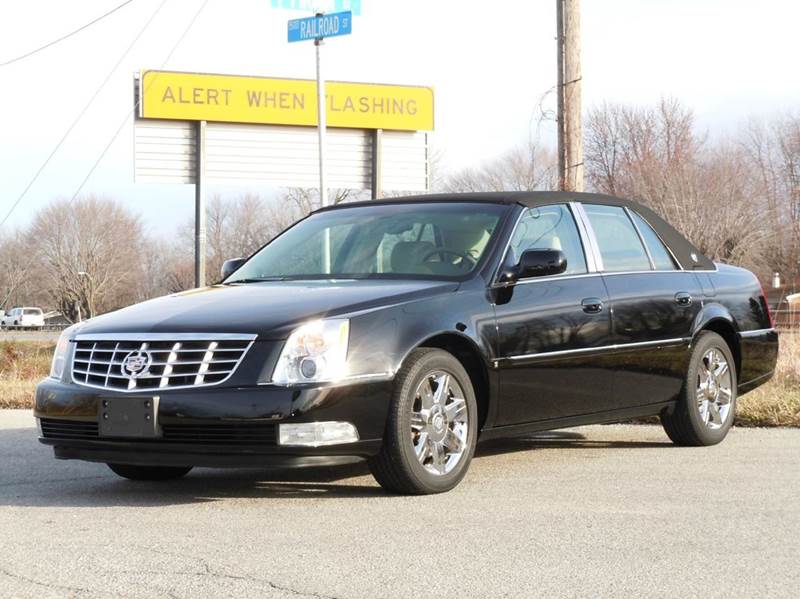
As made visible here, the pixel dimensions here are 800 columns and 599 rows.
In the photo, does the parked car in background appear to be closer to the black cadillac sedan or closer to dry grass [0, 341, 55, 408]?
dry grass [0, 341, 55, 408]

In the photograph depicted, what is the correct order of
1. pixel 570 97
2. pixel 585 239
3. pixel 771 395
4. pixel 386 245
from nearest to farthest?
pixel 386 245 → pixel 585 239 → pixel 771 395 → pixel 570 97

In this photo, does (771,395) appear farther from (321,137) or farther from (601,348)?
(321,137)

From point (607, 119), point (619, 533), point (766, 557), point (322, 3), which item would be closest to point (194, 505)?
point (619, 533)

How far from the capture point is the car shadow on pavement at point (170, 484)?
6853 mm

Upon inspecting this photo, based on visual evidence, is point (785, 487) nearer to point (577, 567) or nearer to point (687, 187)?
point (577, 567)

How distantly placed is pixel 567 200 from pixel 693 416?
1.64 meters

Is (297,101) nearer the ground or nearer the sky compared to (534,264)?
nearer the sky

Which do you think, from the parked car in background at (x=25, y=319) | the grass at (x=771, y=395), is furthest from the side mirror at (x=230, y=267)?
the parked car in background at (x=25, y=319)

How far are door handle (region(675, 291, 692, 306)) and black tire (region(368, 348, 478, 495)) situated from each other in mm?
2349

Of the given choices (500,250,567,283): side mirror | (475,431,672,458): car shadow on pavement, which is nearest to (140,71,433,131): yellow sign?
(475,431,672,458): car shadow on pavement

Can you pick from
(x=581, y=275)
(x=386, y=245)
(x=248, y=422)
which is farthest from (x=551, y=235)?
(x=248, y=422)

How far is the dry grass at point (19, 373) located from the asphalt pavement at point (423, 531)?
5.45 metres

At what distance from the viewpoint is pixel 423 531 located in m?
5.70

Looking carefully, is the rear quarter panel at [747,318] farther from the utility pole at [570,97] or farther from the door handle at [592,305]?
the utility pole at [570,97]
